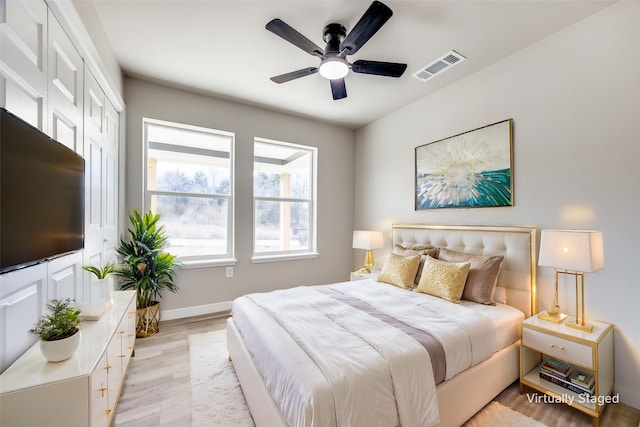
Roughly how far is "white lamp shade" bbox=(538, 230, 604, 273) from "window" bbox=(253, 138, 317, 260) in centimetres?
310

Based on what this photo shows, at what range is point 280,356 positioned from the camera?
1491 millimetres

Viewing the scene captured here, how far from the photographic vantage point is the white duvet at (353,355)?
4.10 ft

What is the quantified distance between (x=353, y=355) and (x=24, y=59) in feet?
7.08

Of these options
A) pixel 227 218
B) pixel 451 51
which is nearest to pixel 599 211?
pixel 451 51

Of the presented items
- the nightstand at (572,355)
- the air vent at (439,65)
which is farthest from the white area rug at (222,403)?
the air vent at (439,65)

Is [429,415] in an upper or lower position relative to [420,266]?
lower

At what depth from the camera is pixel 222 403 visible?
1941 millimetres

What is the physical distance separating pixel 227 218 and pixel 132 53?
2088mm

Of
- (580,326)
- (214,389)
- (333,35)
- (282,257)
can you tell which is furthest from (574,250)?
(282,257)

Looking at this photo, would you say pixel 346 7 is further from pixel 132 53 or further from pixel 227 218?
pixel 227 218

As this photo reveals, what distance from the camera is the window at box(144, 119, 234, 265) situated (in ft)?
11.4

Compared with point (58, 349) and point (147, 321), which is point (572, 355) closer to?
point (58, 349)

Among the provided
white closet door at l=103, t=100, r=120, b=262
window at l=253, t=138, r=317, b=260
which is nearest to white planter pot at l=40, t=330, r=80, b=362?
white closet door at l=103, t=100, r=120, b=262

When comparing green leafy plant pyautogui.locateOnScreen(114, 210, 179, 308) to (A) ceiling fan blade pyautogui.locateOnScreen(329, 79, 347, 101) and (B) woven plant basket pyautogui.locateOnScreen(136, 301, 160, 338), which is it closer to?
(B) woven plant basket pyautogui.locateOnScreen(136, 301, 160, 338)
